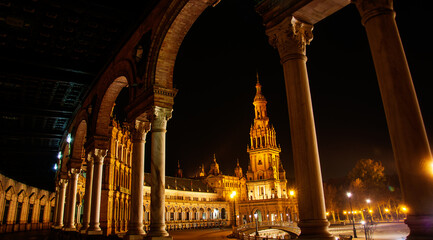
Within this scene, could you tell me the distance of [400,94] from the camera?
16.4 feet

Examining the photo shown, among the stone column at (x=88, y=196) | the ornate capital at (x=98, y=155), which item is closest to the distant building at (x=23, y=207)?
the stone column at (x=88, y=196)

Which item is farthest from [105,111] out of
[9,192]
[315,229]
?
[9,192]

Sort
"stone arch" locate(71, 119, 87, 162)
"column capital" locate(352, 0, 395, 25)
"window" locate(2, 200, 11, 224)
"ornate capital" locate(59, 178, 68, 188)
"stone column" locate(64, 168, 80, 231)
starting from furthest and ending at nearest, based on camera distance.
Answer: "window" locate(2, 200, 11, 224) < "ornate capital" locate(59, 178, 68, 188) < "stone arch" locate(71, 119, 87, 162) < "stone column" locate(64, 168, 80, 231) < "column capital" locate(352, 0, 395, 25)

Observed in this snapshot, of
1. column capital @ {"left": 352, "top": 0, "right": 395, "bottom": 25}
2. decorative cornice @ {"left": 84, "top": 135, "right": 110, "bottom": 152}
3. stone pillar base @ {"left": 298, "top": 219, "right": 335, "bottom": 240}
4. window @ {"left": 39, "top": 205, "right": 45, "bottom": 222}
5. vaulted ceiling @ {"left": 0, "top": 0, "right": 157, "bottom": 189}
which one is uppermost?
vaulted ceiling @ {"left": 0, "top": 0, "right": 157, "bottom": 189}

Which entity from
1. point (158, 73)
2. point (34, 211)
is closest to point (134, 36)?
point (158, 73)

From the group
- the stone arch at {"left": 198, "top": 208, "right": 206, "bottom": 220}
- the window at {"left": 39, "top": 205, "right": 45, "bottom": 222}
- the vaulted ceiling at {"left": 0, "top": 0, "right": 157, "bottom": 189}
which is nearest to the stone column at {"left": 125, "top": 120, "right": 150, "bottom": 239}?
the vaulted ceiling at {"left": 0, "top": 0, "right": 157, "bottom": 189}

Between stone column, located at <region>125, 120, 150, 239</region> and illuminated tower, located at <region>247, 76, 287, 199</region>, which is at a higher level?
illuminated tower, located at <region>247, 76, 287, 199</region>

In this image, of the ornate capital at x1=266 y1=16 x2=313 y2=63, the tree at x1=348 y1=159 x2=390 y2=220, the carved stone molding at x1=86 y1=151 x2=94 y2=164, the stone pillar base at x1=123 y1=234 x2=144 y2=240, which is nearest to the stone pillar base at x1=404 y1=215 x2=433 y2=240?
the ornate capital at x1=266 y1=16 x2=313 y2=63

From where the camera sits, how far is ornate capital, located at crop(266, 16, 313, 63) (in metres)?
6.93

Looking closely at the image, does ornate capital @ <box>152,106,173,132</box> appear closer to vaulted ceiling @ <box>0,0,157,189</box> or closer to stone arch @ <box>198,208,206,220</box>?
vaulted ceiling @ <box>0,0,157,189</box>

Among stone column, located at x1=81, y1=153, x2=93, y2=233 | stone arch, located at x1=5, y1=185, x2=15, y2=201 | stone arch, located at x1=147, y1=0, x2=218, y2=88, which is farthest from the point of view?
stone arch, located at x1=5, y1=185, x2=15, y2=201

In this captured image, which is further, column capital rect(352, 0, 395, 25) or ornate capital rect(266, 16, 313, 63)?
ornate capital rect(266, 16, 313, 63)

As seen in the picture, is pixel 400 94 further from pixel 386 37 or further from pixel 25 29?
pixel 25 29

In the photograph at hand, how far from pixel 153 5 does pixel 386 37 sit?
32.9ft
